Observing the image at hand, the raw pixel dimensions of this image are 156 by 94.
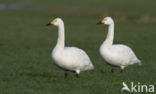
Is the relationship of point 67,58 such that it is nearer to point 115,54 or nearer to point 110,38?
point 115,54

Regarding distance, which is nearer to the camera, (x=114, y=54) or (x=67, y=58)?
(x=67, y=58)

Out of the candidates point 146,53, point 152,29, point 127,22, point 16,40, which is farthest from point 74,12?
point 146,53

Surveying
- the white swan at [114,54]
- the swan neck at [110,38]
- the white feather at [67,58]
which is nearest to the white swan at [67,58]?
the white feather at [67,58]

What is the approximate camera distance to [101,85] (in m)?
9.41

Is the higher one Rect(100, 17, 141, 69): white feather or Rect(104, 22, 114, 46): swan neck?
Rect(104, 22, 114, 46): swan neck

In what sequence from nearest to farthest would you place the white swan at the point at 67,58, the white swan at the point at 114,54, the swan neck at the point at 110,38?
the white swan at the point at 67,58 < the white swan at the point at 114,54 < the swan neck at the point at 110,38

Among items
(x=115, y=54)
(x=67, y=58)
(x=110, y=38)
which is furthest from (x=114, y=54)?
(x=67, y=58)

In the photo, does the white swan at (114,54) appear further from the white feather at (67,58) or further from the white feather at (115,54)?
the white feather at (67,58)

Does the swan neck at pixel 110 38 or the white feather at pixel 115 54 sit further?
the swan neck at pixel 110 38

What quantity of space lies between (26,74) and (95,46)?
918cm

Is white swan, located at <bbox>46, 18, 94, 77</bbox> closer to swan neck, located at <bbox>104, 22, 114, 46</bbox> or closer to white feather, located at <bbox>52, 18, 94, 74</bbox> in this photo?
white feather, located at <bbox>52, 18, 94, 74</bbox>

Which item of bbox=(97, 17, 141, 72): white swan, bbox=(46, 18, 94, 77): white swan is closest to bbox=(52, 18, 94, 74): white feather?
bbox=(46, 18, 94, 77): white swan

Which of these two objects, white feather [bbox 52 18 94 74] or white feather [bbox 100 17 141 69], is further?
white feather [bbox 100 17 141 69]

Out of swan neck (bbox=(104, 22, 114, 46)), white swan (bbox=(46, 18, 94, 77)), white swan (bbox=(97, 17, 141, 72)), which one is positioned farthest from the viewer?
swan neck (bbox=(104, 22, 114, 46))
